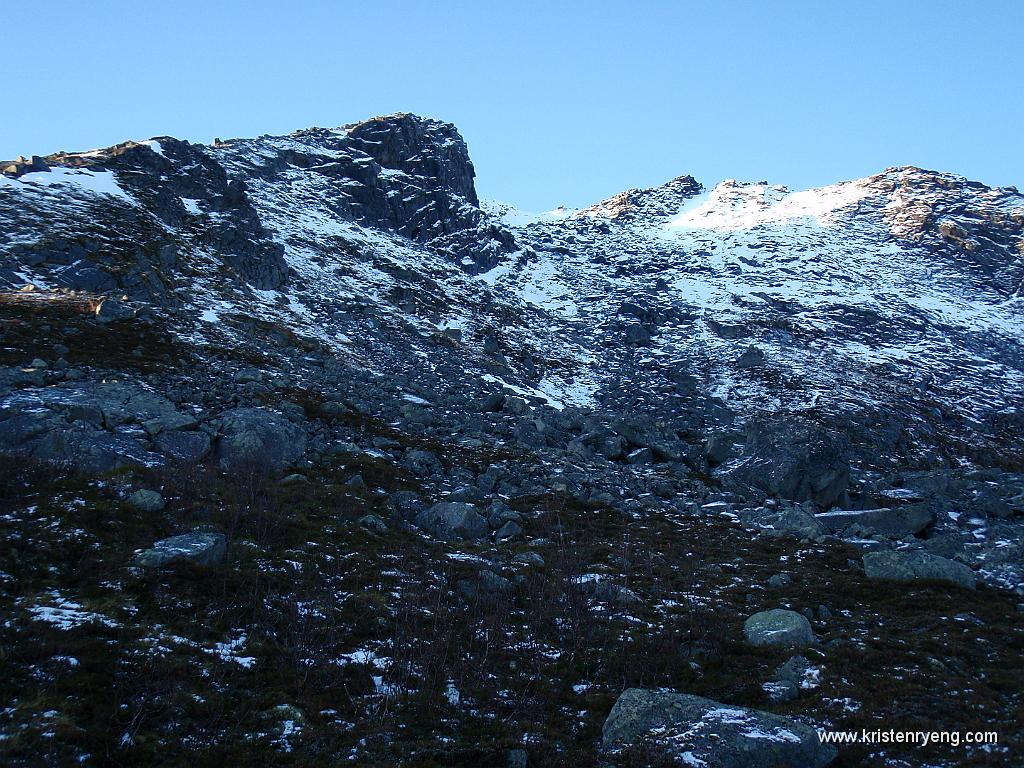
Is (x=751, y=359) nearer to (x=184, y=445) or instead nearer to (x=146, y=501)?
(x=184, y=445)

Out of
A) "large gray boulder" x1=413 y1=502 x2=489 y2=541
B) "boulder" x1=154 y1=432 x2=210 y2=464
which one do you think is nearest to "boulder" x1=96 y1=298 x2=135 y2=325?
"boulder" x1=154 y1=432 x2=210 y2=464

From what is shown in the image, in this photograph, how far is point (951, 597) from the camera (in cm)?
1788

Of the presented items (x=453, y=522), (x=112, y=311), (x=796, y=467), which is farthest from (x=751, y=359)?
(x=112, y=311)

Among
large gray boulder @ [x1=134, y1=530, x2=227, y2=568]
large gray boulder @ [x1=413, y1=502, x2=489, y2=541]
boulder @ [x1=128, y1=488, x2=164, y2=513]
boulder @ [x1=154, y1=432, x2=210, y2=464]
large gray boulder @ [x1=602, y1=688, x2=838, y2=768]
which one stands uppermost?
boulder @ [x1=154, y1=432, x2=210, y2=464]

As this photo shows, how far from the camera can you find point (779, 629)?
49.1 feet

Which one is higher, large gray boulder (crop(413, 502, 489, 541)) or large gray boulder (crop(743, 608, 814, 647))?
large gray boulder (crop(413, 502, 489, 541))

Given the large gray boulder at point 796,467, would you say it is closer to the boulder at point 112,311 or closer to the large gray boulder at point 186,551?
the large gray boulder at point 186,551

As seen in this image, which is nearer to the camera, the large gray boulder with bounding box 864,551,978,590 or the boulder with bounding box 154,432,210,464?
the large gray boulder with bounding box 864,551,978,590

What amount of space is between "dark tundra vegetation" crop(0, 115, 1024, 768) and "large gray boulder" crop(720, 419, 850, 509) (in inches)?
8.0

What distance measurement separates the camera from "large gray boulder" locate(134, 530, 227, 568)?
14.2m

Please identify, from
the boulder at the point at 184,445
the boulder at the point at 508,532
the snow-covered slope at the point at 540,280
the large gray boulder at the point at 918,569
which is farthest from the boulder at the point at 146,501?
the snow-covered slope at the point at 540,280

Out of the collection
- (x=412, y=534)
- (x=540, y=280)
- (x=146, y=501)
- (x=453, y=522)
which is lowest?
(x=412, y=534)

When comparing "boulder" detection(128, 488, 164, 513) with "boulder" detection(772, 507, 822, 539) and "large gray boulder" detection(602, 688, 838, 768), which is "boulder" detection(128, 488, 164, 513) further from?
"boulder" detection(772, 507, 822, 539)

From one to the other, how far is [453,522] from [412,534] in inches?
75.0
